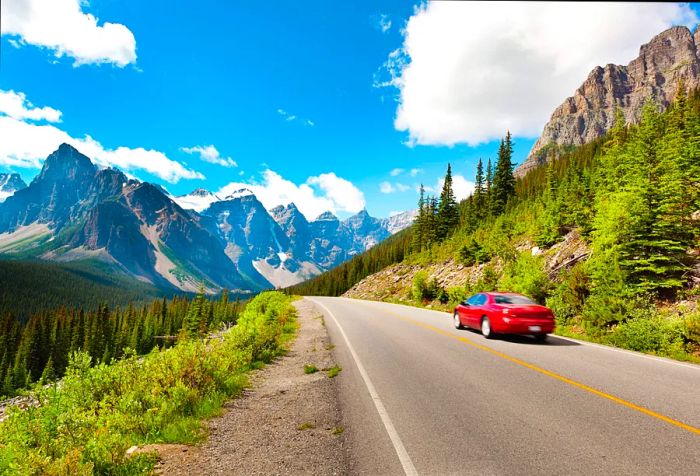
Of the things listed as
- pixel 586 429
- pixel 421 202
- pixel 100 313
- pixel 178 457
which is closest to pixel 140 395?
pixel 178 457

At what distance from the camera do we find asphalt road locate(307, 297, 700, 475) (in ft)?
13.7

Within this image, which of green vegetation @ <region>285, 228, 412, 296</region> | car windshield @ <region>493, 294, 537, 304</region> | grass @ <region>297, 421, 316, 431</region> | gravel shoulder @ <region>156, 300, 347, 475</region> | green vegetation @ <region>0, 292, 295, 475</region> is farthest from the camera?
green vegetation @ <region>285, 228, 412, 296</region>

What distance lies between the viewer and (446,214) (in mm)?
73938

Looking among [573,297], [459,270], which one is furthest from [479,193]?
[573,297]

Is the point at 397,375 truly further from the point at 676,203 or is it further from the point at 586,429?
the point at 676,203

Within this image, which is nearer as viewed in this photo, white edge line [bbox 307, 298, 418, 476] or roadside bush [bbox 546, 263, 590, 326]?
white edge line [bbox 307, 298, 418, 476]

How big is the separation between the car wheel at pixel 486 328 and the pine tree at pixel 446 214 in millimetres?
59153

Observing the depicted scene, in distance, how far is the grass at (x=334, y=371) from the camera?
8.52 meters

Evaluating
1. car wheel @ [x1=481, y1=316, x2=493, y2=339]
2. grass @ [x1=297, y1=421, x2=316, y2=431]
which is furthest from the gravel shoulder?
car wheel @ [x1=481, y1=316, x2=493, y2=339]

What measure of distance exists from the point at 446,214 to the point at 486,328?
62832 mm

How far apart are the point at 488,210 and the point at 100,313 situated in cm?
7970

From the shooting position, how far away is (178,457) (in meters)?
4.68

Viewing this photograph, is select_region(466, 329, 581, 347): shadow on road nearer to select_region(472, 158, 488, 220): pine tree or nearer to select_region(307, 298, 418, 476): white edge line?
select_region(307, 298, 418, 476): white edge line

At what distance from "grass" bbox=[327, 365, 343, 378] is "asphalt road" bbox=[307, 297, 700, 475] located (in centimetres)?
28
